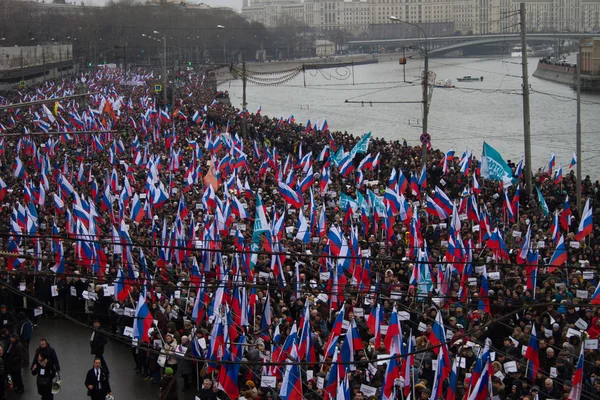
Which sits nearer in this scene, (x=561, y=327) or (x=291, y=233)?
(x=561, y=327)

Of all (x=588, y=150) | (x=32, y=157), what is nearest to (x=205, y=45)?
(x=588, y=150)

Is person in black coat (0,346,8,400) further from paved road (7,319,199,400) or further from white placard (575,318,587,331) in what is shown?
white placard (575,318,587,331)

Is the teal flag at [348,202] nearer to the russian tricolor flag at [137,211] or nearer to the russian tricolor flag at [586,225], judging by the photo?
the russian tricolor flag at [137,211]

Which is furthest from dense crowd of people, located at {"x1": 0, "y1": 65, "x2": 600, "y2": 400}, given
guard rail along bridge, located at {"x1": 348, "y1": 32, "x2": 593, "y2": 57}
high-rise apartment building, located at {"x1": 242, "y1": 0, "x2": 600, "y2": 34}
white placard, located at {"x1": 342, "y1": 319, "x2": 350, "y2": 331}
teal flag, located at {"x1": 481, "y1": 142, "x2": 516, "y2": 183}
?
high-rise apartment building, located at {"x1": 242, "y1": 0, "x2": 600, "y2": 34}

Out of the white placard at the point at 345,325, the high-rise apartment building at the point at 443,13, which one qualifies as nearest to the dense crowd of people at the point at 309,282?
the white placard at the point at 345,325

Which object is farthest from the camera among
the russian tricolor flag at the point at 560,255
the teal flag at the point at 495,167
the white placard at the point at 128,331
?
the teal flag at the point at 495,167

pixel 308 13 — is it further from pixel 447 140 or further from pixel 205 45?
pixel 447 140
